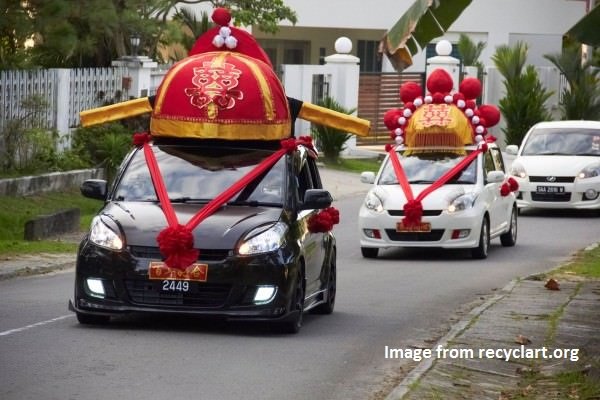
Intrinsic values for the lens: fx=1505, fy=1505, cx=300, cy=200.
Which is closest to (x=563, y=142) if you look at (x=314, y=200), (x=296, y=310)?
(x=314, y=200)

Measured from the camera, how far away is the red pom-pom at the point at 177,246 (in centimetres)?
1216

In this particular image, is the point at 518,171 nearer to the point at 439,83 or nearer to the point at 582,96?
the point at 439,83

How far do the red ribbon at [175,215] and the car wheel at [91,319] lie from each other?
103 cm

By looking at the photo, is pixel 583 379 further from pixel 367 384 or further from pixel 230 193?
pixel 230 193

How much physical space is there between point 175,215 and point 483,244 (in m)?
9.65

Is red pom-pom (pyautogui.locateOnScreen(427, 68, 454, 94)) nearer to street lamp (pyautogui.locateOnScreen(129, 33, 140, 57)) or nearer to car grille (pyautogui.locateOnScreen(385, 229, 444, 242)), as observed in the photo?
car grille (pyautogui.locateOnScreen(385, 229, 444, 242))

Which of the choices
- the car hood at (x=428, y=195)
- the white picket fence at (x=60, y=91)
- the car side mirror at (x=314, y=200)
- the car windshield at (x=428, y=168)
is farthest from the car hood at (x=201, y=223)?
the white picket fence at (x=60, y=91)

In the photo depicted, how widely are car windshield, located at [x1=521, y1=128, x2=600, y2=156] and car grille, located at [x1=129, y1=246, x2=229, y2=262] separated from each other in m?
17.4

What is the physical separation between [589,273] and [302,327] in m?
6.86

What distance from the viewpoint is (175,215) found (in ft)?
41.8

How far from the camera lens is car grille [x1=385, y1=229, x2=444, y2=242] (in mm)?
21219

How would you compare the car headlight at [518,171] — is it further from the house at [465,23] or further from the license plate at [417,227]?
the house at [465,23]

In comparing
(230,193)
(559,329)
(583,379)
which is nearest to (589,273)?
(559,329)

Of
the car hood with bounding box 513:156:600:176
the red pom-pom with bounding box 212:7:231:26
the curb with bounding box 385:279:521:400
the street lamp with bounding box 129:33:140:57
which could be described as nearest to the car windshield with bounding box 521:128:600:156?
the car hood with bounding box 513:156:600:176
